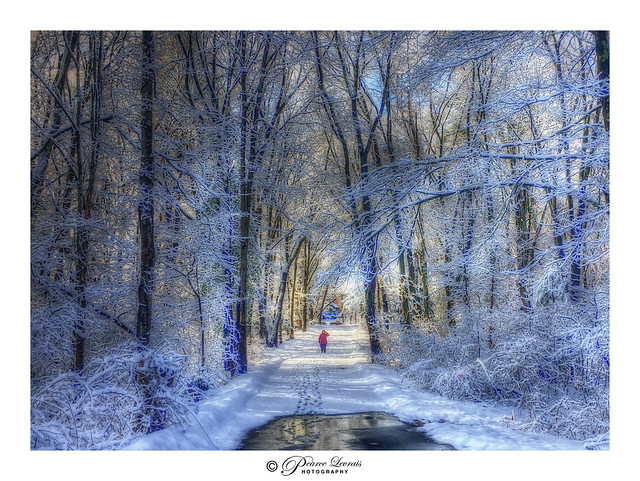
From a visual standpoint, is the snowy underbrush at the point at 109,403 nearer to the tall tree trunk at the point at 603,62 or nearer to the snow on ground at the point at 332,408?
the snow on ground at the point at 332,408

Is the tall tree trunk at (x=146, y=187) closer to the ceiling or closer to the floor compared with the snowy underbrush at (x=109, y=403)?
closer to the ceiling

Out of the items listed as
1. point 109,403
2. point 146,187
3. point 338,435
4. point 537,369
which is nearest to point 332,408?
point 338,435

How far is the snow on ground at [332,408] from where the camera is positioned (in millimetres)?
4797

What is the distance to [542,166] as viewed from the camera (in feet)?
17.8

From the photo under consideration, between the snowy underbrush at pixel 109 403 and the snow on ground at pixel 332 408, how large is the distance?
0.23 meters

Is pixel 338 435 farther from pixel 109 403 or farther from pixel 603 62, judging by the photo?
pixel 603 62

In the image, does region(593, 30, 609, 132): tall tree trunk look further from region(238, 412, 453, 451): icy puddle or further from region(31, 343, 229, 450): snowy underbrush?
region(31, 343, 229, 450): snowy underbrush

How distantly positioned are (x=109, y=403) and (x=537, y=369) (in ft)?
19.1

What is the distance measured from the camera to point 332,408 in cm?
631

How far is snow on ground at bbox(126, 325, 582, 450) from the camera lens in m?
4.80

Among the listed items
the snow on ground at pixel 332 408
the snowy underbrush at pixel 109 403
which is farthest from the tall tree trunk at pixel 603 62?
the snowy underbrush at pixel 109 403

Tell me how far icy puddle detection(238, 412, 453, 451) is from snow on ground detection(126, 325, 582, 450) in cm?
18

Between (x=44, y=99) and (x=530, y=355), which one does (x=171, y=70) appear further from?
(x=530, y=355)
